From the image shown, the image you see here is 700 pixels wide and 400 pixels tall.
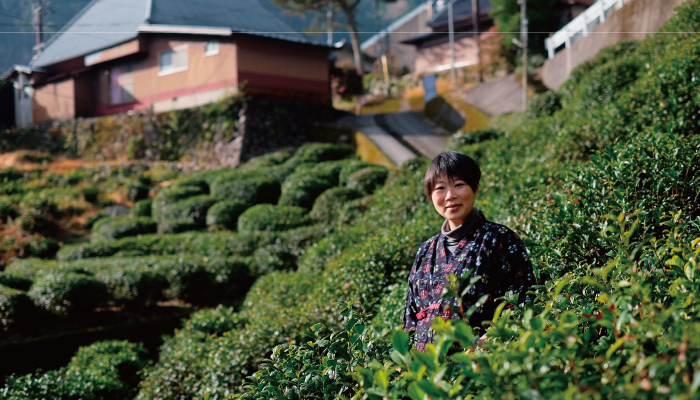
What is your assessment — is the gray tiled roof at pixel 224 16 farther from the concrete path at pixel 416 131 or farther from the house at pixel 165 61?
the concrete path at pixel 416 131

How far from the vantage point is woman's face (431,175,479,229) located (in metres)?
2.52

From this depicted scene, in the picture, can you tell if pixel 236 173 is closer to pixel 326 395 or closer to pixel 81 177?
pixel 81 177

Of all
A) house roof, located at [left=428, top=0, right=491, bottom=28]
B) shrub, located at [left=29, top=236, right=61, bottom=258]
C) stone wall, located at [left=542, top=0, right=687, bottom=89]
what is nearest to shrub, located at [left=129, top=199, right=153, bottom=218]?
shrub, located at [left=29, top=236, right=61, bottom=258]

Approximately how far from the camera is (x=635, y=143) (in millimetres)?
3766

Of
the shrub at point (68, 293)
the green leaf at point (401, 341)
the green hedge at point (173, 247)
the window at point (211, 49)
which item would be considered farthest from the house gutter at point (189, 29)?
the green leaf at point (401, 341)

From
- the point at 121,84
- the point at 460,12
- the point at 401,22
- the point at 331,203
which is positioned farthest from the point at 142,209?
the point at 401,22

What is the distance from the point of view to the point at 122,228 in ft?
41.7

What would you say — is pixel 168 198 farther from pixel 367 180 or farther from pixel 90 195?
pixel 367 180

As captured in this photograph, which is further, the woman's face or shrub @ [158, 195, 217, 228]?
shrub @ [158, 195, 217, 228]

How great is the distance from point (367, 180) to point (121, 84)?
582 inches

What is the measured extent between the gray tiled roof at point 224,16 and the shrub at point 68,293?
14966 mm

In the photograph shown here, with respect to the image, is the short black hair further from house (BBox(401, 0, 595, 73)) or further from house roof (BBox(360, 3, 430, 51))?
house roof (BBox(360, 3, 430, 51))

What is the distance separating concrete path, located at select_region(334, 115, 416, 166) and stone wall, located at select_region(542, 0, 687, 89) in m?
5.88

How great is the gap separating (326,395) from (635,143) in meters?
2.98
